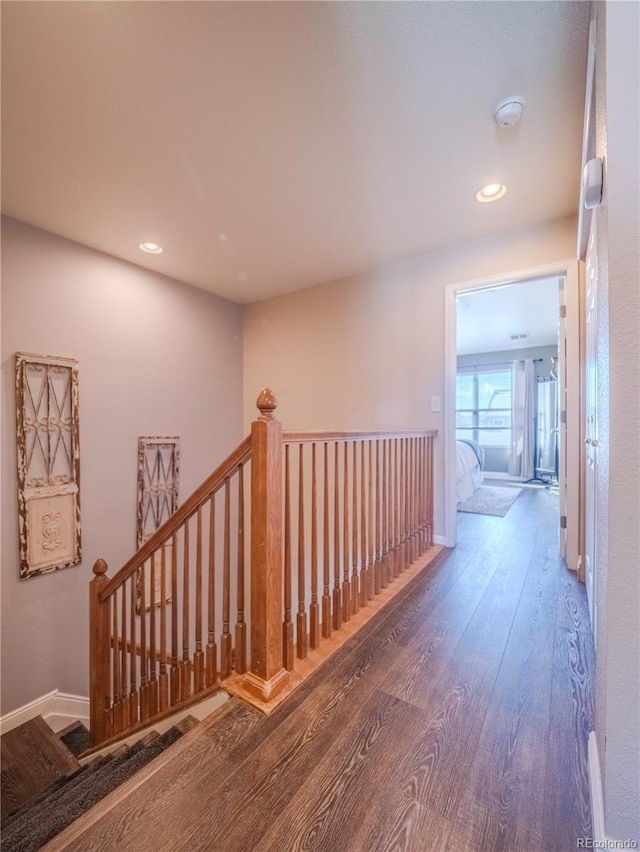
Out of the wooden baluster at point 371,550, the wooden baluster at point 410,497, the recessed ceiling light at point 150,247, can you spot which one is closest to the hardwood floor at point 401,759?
the wooden baluster at point 371,550

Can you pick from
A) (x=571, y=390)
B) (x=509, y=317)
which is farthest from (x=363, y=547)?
(x=509, y=317)

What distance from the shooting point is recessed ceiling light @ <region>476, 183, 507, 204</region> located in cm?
206

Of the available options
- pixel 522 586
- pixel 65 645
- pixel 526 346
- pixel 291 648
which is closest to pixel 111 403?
pixel 65 645

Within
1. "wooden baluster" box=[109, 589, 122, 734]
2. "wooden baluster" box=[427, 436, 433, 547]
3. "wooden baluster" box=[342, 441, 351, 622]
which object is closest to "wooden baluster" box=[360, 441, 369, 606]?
"wooden baluster" box=[342, 441, 351, 622]

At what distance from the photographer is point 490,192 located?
6.93 ft

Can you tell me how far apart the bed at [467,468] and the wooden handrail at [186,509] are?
3249mm

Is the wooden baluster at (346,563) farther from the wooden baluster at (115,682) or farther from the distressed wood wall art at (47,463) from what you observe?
the distressed wood wall art at (47,463)

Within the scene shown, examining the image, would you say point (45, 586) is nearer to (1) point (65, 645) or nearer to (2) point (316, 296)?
(1) point (65, 645)

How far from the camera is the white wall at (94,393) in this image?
2322 mm

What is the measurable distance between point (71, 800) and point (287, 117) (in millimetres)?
2942

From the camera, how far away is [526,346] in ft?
20.6

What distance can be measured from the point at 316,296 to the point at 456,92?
85.1 inches

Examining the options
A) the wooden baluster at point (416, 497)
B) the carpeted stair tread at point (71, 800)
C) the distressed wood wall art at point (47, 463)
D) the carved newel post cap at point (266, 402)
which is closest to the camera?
the carpeted stair tread at point (71, 800)

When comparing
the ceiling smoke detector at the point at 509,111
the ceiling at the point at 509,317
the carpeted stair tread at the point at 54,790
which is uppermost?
the ceiling at the point at 509,317
